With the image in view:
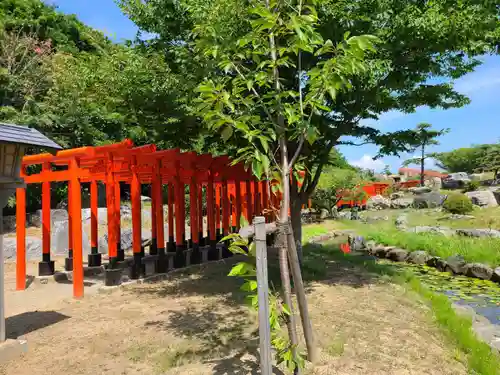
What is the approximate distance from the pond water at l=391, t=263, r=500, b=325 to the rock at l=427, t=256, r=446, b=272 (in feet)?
0.53

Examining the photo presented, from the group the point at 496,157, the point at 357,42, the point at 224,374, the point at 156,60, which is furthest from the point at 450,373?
the point at 496,157

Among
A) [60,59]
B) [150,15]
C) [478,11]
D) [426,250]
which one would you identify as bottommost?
[426,250]

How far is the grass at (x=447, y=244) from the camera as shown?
10242mm

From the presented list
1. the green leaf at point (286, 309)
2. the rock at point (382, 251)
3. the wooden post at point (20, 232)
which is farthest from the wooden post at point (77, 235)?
the rock at point (382, 251)

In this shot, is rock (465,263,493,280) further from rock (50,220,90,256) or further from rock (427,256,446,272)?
rock (50,220,90,256)

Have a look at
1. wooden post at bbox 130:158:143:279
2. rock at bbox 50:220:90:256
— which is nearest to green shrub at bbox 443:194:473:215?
wooden post at bbox 130:158:143:279

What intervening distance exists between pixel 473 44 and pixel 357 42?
9.86 ft

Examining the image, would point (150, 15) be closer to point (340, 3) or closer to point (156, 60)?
point (156, 60)

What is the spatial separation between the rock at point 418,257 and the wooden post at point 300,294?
29.7 feet

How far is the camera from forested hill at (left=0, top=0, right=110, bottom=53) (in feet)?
65.7

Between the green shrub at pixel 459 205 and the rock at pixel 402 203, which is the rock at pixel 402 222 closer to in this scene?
the green shrub at pixel 459 205

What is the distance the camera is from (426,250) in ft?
39.2

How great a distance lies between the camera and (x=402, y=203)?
25.0 meters

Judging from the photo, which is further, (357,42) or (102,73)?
(102,73)
